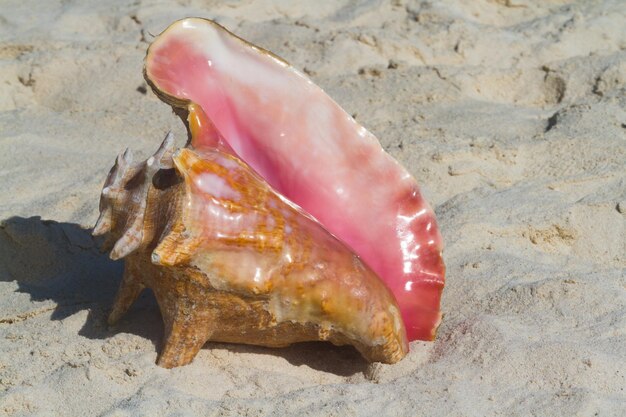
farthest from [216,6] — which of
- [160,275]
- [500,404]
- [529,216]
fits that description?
[500,404]

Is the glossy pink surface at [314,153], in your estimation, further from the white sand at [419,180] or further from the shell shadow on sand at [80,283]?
the shell shadow on sand at [80,283]

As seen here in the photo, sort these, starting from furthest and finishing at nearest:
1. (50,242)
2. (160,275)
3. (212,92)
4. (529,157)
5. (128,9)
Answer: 1. (128,9)
2. (529,157)
3. (50,242)
4. (212,92)
5. (160,275)

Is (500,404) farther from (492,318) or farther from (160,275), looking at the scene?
(160,275)

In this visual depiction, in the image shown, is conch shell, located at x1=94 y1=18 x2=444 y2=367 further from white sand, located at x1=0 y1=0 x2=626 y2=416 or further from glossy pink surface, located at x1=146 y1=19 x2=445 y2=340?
white sand, located at x1=0 y1=0 x2=626 y2=416

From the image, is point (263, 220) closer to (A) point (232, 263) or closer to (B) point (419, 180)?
(A) point (232, 263)

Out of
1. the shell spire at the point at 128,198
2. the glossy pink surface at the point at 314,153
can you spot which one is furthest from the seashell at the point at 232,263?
the glossy pink surface at the point at 314,153

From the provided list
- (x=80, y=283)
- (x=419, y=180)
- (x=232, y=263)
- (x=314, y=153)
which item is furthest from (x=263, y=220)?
(x=419, y=180)

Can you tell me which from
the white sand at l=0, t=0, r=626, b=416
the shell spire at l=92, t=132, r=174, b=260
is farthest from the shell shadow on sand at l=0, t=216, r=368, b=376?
the shell spire at l=92, t=132, r=174, b=260
